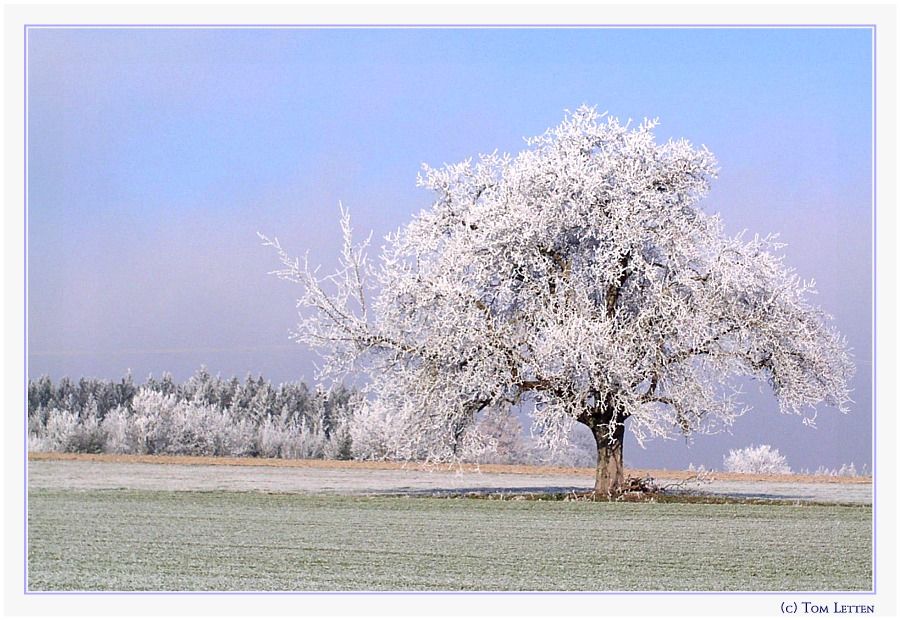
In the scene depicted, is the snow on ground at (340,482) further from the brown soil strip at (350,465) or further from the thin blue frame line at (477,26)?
the thin blue frame line at (477,26)

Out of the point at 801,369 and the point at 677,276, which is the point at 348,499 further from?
the point at 801,369

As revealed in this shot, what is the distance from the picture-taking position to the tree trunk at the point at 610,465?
25000 mm

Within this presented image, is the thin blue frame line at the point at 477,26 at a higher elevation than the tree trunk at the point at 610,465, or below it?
higher

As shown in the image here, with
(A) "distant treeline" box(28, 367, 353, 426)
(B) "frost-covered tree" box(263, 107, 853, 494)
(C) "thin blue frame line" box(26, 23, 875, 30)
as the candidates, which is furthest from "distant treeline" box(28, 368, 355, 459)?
(C) "thin blue frame line" box(26, 23, 875, 30)

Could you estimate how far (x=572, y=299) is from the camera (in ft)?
78.5

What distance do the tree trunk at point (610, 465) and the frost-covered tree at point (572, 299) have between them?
51 centimetres

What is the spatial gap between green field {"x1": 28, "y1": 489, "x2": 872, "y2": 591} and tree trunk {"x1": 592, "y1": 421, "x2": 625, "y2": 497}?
1.51 metres

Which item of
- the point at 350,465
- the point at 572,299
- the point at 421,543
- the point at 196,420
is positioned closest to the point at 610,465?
the point at 572,299

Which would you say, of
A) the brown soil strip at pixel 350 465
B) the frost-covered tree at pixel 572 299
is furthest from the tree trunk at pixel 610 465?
the brown soil strip at pixel 350 465

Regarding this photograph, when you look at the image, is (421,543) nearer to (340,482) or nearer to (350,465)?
(340,482)

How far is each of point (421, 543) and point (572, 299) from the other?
7782mm

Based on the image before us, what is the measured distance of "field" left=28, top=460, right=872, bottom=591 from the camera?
49.2 ft
